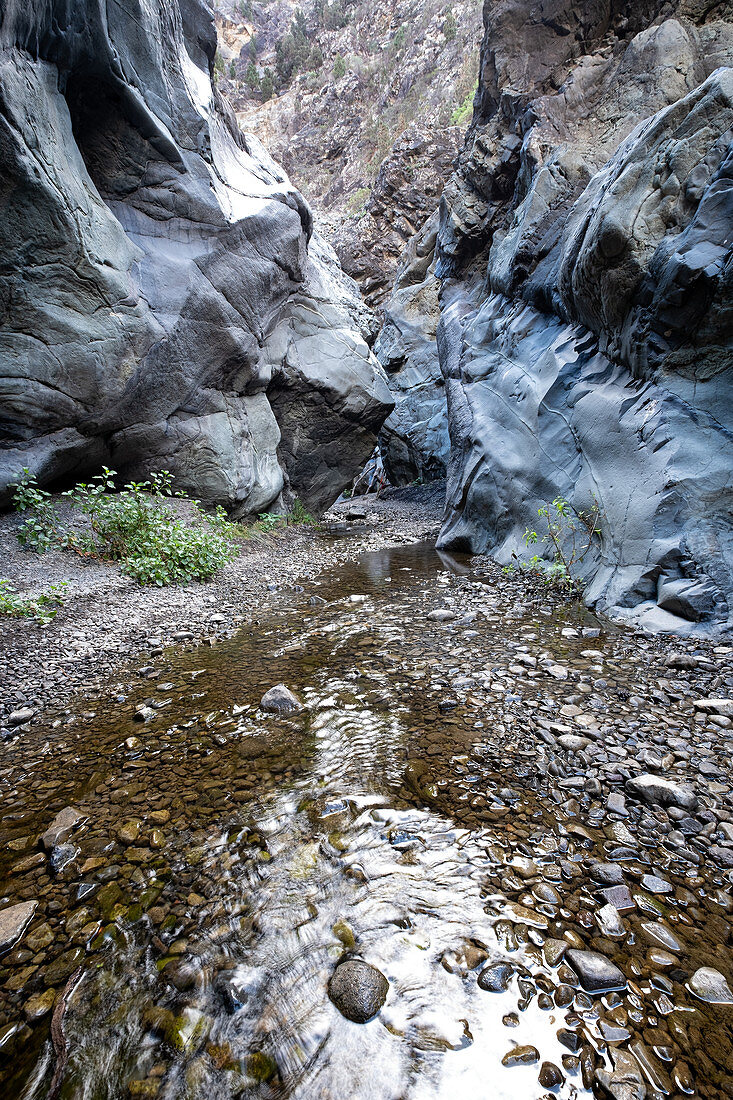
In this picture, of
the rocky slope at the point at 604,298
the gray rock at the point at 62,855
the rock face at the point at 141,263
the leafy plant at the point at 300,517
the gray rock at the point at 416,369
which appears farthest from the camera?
the gray rock at the point at 416,369

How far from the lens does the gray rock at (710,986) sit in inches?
62.9

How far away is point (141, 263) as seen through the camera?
9.20 m

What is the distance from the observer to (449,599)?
6602 millimetres

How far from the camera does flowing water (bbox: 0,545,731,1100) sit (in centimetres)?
151

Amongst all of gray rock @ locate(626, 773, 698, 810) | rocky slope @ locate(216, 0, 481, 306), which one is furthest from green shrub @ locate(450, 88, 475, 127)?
gray rock @ locate(626, 773, 698, 810)

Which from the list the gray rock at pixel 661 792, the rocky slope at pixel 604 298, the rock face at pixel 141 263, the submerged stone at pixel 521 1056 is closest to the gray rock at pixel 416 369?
the rocky slope at pixel 604 298

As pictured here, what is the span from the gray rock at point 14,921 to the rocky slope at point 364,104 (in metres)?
29.9

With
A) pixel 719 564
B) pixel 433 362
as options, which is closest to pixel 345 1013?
pixel 719 564

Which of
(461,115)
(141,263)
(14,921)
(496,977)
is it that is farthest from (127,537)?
(461,115)

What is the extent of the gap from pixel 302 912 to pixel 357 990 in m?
0.40

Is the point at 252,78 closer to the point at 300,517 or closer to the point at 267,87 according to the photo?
the point at 267,87

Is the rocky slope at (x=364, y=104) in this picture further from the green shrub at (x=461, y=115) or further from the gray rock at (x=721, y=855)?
the gray rock at (x=721, y=855)

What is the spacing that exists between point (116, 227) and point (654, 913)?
36.7 feet

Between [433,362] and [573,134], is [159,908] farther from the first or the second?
[433,362]
